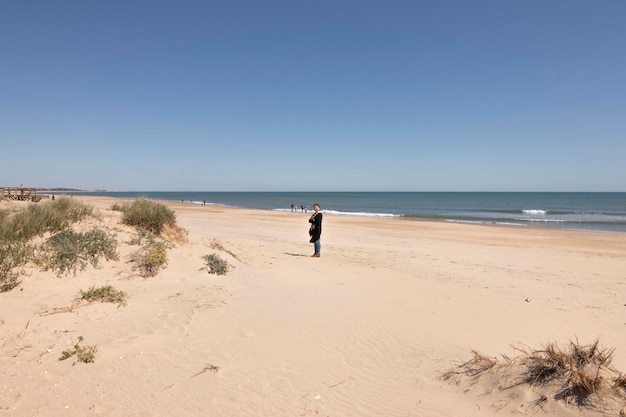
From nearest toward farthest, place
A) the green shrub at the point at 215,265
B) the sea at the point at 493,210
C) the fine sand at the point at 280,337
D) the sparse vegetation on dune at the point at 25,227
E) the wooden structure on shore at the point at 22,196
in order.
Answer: the fine sand at the point at 280,337 < the sparse vegetation on dune at the point at 25,227 < the green shrub at the point at 215,265 < the wooden structure on shore at the point at 22,196 < the sea at the point at 493,210

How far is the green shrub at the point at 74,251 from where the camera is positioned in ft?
22.0

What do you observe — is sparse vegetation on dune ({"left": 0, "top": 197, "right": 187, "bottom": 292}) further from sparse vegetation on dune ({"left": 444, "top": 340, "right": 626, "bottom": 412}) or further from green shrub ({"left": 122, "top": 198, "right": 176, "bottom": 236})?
sparse vegetation on dune ({"left": 444, "top": 340, "right": 626, "bottom": 412})

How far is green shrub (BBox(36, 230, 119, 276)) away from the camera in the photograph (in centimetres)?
671

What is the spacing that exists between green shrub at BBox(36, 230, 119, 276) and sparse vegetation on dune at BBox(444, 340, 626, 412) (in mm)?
6839

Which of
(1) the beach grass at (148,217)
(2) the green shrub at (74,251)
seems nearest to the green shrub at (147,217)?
(1) the beach grass at (148,217)

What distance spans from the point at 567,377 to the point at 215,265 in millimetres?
6871

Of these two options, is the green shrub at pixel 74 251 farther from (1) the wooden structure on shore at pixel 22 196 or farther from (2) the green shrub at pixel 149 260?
(1) the wooden structure on shore at pixel 22 196

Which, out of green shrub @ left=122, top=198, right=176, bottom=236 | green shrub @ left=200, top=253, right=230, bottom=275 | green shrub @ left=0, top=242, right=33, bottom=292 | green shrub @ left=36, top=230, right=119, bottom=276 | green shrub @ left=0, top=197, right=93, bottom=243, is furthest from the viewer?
green shrub @ left=122, top=198, right=176, bottom=236

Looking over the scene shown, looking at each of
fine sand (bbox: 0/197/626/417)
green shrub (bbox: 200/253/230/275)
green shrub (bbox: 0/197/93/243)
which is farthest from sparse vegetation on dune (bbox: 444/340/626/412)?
green shrub (bbox: 0/197/93/243)

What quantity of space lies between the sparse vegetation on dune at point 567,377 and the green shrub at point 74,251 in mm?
6839

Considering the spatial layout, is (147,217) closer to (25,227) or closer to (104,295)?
(25,227)

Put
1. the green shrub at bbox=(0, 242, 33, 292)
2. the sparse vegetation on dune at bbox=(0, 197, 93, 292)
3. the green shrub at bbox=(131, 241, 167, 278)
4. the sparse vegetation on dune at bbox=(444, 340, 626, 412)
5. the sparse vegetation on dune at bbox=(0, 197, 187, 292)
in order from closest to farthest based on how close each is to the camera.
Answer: the sparse vegetation on dune at bbox=(444, 340, 626, 412) → the green shrub at bbox=(0, 242, 33, 292) → the sparse vegetation on dune at bbox=(0, 197, 93, 292) → the sparse vegetation on dune at bbox=(0, 197, 187, 292) → the green shrub at bbox=(131, 241, 167, 278)

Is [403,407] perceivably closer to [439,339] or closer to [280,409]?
[280,409]

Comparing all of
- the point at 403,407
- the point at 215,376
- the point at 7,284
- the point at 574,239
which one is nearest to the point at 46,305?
the point at 7,284
